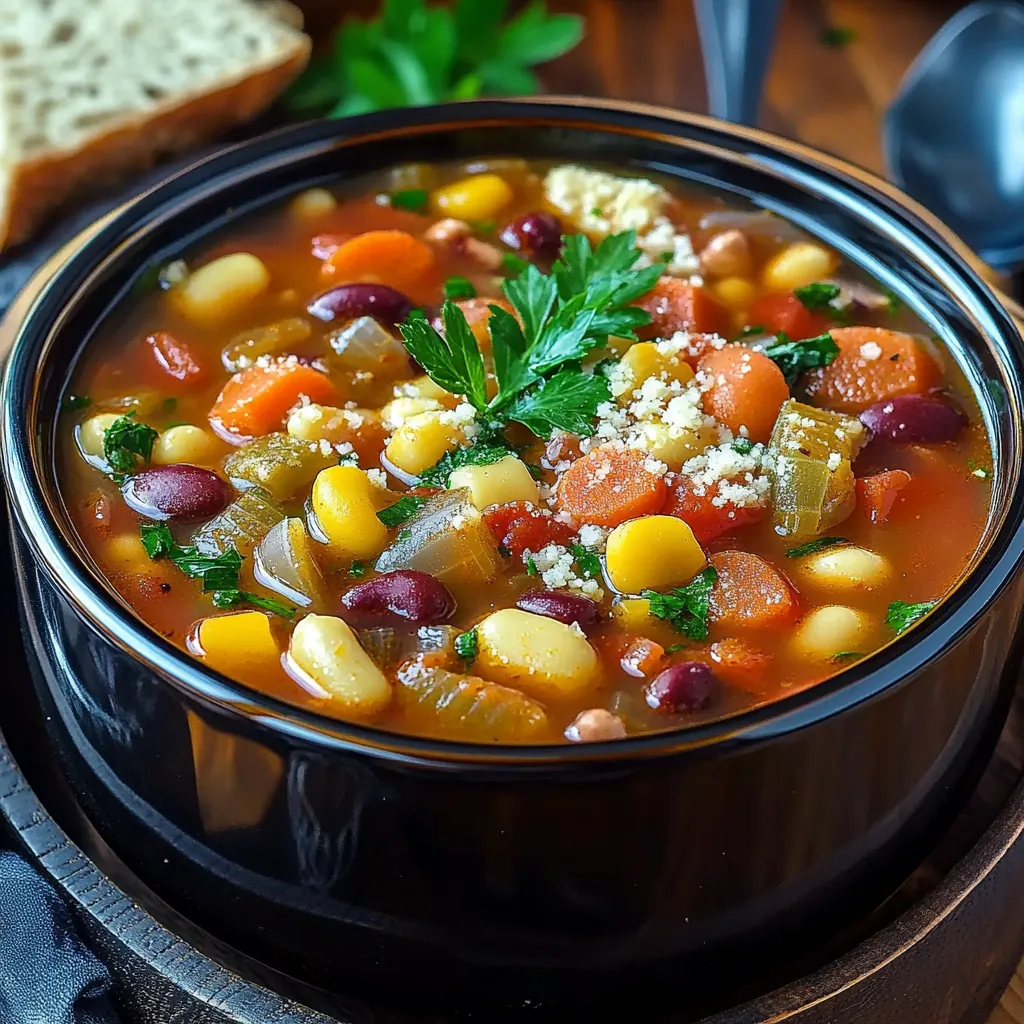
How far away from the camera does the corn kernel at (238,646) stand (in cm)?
171

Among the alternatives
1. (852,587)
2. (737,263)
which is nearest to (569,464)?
(852,587)

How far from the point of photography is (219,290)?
233 cm

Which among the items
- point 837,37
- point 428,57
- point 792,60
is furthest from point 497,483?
point 837,37

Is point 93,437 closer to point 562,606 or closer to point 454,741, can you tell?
point 562,606

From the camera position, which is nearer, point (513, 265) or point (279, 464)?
point (279, 464)

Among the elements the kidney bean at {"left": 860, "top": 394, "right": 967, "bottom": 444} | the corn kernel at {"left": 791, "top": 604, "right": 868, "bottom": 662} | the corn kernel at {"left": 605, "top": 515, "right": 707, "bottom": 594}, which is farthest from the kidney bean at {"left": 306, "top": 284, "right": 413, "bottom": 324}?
the corn kernel at {"left": 791, "top": 604, "right": 868, "bottom": 662}

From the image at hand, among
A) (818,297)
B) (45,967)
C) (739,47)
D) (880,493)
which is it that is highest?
(739,47)

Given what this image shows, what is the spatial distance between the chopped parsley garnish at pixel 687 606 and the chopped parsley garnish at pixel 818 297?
72 centimetres

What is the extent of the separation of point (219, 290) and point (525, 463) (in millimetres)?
656

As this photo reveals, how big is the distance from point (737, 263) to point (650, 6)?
210 cm

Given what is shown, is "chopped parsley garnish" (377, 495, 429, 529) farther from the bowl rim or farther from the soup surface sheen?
the bowl rim

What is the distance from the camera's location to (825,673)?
174cm

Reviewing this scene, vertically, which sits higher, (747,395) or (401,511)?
(747,395)

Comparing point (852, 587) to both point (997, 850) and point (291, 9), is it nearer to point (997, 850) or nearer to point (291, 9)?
point (997, 850)
